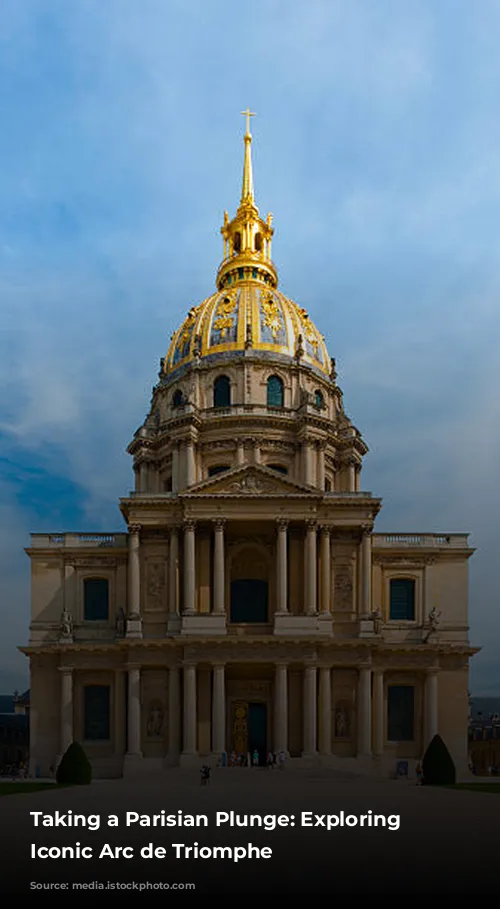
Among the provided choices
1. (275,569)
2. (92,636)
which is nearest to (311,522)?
(275,569)

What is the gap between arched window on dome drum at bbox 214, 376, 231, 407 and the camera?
229ft

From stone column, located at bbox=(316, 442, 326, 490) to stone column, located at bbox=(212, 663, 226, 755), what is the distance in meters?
18.4

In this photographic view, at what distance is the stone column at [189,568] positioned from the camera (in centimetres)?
5456

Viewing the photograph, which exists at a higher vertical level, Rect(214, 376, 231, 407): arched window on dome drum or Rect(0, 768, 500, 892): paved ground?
Rect(214, 376, 231, 407): arched window on dome drum

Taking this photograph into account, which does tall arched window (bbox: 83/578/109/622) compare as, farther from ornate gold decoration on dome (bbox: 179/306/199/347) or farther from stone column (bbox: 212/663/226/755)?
ornate gold decoration on dome (bbox: 179/306/199/347)

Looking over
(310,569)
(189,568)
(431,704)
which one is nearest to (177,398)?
(189,568)

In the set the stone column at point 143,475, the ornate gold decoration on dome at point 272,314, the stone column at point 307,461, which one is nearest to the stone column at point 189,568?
the stone column at point 307,461

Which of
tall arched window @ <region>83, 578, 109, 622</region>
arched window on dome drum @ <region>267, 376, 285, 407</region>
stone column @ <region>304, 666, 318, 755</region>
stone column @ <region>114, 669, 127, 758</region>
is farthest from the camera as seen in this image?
arched window on dome drum @ <region>267, 376, 285, 407</region>

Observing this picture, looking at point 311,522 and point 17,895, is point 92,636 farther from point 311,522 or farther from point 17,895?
point 17,895

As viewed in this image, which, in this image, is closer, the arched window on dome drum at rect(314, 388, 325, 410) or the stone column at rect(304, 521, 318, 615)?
the stone column at rect(304, 521, 318, 615)

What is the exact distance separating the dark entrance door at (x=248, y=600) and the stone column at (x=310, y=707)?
607 centimetres

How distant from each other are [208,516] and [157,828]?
111 feet

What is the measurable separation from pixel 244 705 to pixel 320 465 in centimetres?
1891

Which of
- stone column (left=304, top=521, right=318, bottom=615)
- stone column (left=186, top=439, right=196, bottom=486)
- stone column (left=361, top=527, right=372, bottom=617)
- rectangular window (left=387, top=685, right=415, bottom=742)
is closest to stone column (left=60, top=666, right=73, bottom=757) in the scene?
stone column (left=304, top=521, right=318, bottom=615)
